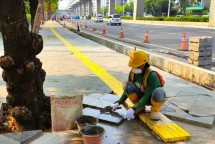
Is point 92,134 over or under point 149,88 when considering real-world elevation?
under

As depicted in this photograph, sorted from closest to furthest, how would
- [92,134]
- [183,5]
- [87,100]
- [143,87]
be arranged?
[92,134] → [143,87] → [87,100] → [183,5]

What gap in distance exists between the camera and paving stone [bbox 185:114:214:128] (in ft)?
13.5

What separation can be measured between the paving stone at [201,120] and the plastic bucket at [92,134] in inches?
59.3

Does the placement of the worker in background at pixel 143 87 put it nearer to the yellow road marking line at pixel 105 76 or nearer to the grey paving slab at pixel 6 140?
the yellow road marking line at pixel 105 76

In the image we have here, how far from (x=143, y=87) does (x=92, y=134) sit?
1.07 meters

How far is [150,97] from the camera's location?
4.02 metres

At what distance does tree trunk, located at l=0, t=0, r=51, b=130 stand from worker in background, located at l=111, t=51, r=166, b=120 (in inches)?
49.7

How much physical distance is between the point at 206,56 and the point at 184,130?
4306mm

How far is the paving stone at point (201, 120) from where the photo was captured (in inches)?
162

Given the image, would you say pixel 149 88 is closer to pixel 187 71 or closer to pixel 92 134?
pixel 92 134

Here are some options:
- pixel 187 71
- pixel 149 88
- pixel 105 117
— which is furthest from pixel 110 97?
pixel 187 71

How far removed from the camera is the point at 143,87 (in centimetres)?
408

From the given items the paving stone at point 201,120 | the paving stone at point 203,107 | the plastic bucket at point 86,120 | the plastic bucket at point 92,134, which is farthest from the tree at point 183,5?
the plastic bucket at point 92,134

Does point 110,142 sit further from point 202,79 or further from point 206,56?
point 206,56
